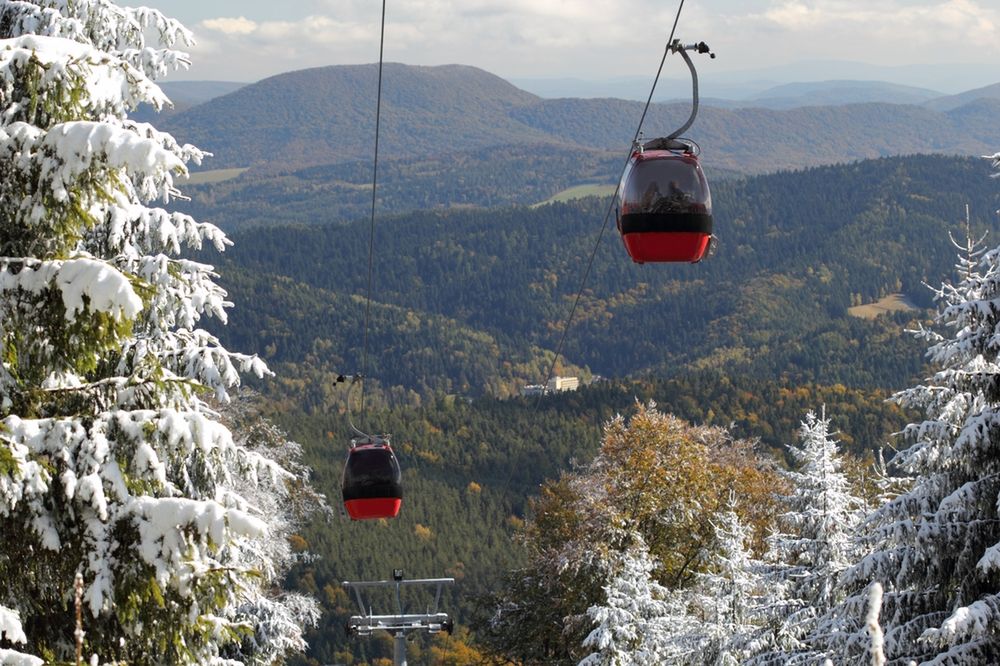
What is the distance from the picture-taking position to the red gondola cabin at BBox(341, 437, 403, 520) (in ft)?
61.5

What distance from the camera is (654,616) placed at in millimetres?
28000

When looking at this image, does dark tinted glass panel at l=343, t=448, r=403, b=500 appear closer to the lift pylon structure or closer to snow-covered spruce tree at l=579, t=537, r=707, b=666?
the lift pylon structure

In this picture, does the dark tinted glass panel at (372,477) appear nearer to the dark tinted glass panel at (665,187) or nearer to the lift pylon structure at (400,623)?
the lift pylon structure at (400,623)

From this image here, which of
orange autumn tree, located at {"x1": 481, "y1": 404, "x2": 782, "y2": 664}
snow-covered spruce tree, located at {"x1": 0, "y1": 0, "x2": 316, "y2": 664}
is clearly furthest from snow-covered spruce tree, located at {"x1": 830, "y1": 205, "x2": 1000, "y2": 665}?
orange autumn tree, located at {"x1": 481, "y1": 404, "x2": 782, "y2": 664}

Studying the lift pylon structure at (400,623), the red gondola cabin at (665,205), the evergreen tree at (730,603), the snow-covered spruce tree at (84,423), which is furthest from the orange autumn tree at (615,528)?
the snow-covered spruce tree at (84,423)

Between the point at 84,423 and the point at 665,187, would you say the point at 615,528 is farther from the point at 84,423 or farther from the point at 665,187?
the point at 84,423

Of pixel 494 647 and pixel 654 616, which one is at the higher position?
pixel 654 616

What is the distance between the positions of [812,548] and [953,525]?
644 centimetres

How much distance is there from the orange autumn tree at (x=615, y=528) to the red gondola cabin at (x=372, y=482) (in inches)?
→ 583

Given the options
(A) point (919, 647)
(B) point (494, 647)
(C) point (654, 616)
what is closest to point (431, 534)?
(B) point (494, 647)

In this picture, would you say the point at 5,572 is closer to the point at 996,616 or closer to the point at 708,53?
the point at 708,53

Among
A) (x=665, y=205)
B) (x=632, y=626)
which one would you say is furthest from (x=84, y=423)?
(x=632, y=626)

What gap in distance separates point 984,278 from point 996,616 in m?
3.55

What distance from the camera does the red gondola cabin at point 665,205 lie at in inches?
432
